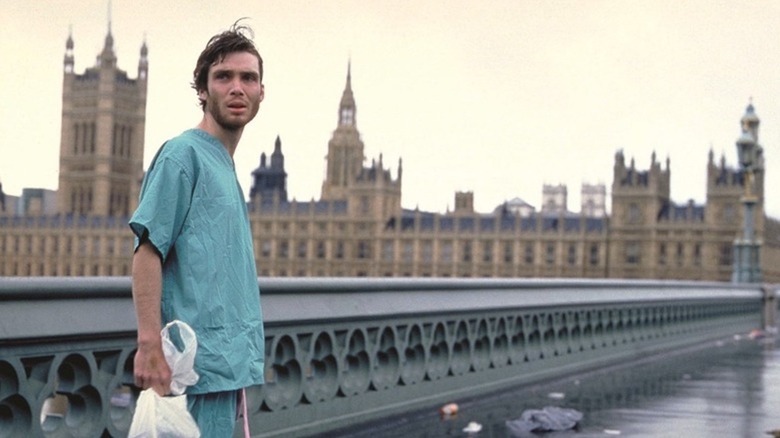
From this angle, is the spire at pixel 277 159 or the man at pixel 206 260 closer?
the man at pixel 206 260

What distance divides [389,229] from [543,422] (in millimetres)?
82627

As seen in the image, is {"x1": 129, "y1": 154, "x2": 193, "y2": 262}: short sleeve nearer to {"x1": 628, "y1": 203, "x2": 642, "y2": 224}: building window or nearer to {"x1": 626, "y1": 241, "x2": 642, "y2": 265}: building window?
{"x1": 626, "y1": 241, "x2": 642, "y2": 265}: building window

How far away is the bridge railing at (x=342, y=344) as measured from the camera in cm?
392

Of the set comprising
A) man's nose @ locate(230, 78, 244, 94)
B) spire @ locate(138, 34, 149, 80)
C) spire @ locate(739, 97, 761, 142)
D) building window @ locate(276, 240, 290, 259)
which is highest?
spire @ locate(138, 34, 149, 80)

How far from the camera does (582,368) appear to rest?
1089cm

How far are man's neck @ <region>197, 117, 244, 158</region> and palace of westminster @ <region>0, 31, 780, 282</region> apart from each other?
76263mm

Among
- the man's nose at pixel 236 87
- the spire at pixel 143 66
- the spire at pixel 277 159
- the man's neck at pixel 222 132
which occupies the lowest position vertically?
the man's neck at pixel 222 132

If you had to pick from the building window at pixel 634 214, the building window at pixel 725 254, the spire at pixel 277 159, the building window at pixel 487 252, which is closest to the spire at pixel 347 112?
the spire at pixel 277 159


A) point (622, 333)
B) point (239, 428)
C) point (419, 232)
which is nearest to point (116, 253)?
point (419, 232)

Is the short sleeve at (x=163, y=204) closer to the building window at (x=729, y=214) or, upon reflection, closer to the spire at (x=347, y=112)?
the building window at (x=729, y=214)

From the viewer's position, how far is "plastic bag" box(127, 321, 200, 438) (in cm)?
262

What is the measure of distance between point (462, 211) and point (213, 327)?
86.8 meters

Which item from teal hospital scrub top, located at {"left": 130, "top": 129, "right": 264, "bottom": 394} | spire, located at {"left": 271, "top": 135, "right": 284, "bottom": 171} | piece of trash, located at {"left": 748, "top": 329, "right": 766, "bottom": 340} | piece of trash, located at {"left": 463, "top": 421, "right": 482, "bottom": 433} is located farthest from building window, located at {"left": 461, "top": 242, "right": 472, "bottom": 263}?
teal hospital scrub top, located at {"left": 130, "top": 129, "right": 264, "bottom": 394}

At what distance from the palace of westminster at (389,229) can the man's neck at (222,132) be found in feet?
250
